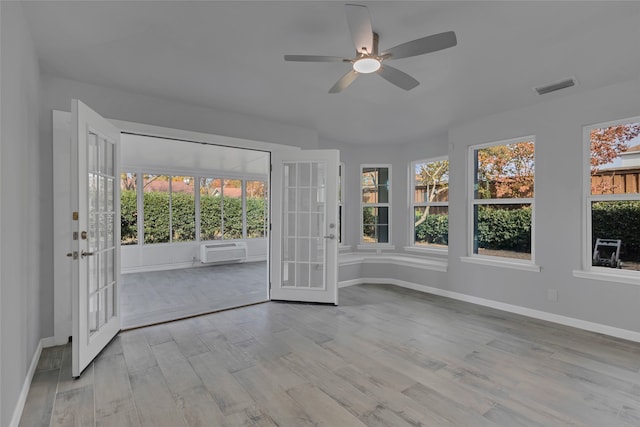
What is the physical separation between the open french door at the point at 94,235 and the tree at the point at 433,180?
4.61m

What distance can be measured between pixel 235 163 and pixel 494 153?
5.05 metres

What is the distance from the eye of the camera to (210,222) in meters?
8.02

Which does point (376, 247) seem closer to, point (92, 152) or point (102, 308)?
point (102, 308)

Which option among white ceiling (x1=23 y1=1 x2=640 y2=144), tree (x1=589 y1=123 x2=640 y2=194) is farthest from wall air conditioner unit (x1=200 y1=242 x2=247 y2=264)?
tree (x1=589 y1=123 x2=640 y2=194)

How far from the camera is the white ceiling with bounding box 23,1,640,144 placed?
7.25 feet

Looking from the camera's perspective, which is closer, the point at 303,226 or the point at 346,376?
the point at 346,376

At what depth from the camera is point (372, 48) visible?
2293 mm

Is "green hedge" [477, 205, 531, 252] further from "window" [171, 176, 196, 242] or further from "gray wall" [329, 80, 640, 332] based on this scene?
"window" [171, 176, 196, 242]

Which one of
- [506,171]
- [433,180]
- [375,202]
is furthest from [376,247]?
[506,171]

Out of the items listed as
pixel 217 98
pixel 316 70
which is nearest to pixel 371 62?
pixel 316 70

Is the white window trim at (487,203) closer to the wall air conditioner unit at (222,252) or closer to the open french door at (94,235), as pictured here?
the open french door at (94,235)

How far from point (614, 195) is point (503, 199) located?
3.71ft

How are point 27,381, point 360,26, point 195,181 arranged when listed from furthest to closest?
point 195,181
point 27,381
point 360,26

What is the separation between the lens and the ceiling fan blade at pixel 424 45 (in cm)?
200
